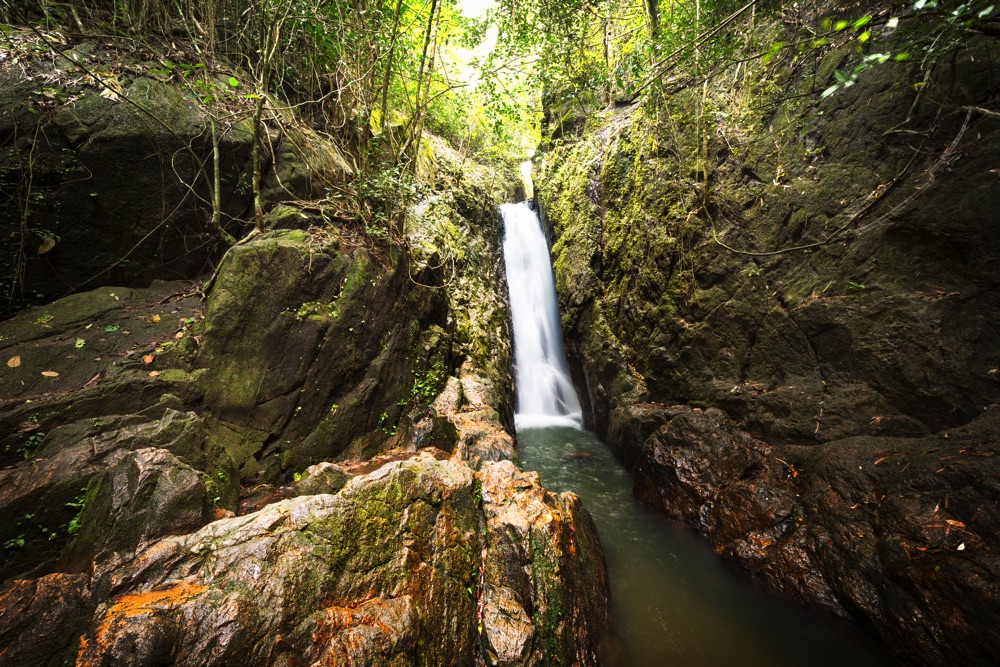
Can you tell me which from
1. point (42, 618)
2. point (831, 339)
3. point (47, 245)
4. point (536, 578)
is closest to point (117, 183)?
point (47, 245)

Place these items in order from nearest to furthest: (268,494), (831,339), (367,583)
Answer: (367,583) < (268,494) < (831,339)

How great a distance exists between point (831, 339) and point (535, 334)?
21.9 ft

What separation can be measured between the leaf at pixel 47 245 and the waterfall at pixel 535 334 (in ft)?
25.8

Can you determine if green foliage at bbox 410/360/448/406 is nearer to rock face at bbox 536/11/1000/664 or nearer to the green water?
the green water

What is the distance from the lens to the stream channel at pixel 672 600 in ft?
11.1

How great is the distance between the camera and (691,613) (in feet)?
12.6

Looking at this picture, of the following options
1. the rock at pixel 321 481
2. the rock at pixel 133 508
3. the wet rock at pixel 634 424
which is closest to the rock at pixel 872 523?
the wet rock at pixel 634 424

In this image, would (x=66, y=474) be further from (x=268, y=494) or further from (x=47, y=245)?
(x=47, y=245)

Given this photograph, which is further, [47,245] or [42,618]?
[47,245]

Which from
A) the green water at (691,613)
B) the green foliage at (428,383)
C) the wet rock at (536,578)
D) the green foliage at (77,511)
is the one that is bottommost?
the green water at (691,613)

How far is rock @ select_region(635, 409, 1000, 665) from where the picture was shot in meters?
2.87

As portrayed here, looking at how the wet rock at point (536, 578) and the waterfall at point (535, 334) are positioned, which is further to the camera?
the waterfall at point (535, 334)

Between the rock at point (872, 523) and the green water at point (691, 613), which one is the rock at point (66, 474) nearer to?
the green water at point (691, 613)

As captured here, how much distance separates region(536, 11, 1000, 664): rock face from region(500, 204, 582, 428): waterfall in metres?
2.64
